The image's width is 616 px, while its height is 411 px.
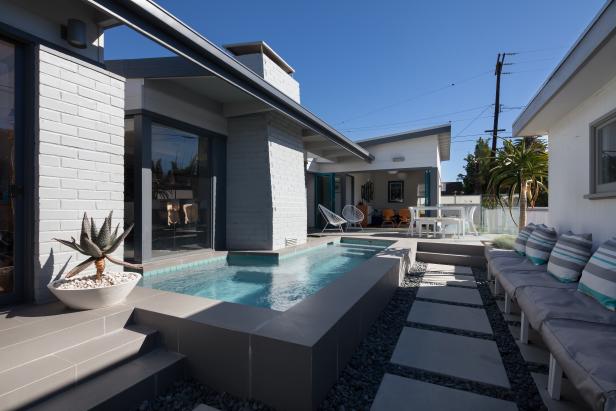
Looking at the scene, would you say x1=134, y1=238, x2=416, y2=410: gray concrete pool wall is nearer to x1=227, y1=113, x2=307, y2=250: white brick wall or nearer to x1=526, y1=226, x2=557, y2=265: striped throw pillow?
x1=526, y1=226, x2=557, y2=265: striped throw pillow

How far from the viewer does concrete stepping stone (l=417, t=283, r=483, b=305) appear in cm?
354

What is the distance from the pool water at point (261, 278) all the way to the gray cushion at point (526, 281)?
1.91m

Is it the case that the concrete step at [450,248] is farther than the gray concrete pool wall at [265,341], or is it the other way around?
the concrete step at [450,248]

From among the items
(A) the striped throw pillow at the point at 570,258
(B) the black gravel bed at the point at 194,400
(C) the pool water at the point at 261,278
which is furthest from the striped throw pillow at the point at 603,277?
(C) the pool water at the point at 261,278

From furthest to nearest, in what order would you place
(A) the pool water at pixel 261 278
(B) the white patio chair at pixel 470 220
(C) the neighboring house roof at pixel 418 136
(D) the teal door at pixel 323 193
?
(D) the teal door at pixel 323 193
(C) the neighboring house roof at pixel 418 136
(B) the white patio chair at pixel 470 220
(A) the pool water at pixel 261 278

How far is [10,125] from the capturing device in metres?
2.38

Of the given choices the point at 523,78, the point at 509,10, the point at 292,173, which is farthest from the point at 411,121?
the point at 292,173

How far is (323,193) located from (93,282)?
9218mm

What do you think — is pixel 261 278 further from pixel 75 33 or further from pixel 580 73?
pixel 580 73

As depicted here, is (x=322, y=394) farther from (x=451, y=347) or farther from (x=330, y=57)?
(x=330, y=57)

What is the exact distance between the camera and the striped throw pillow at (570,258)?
2471mm

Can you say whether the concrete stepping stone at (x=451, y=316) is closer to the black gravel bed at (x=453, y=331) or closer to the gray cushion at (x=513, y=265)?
the black gravel bed at (x=453, y=331)

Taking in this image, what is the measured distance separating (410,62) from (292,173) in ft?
26.3

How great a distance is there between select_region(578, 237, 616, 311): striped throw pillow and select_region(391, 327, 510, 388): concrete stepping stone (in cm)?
70
